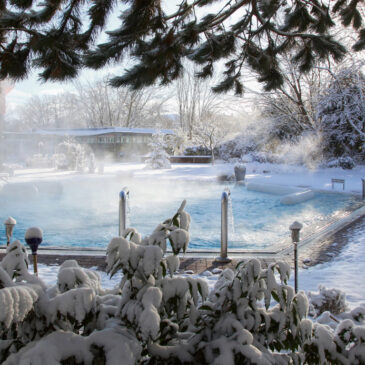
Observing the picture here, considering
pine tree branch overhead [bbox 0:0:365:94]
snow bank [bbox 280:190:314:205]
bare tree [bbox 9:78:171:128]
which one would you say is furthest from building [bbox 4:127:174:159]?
pine tree branch overhead [bbox 0:0:365:94]

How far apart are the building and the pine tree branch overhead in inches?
1122

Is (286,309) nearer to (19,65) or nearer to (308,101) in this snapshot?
(19,65)

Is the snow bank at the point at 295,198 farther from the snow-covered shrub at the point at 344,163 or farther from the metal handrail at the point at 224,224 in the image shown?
the snow-covered shrub at the point at 344,163

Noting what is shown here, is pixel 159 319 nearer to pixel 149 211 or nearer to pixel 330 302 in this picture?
pixel 330 302

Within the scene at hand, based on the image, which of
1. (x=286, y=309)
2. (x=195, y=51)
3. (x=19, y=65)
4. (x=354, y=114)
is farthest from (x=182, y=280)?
(x=354, y=114)

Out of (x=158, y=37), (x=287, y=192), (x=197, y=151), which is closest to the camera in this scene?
(x=158, y=37)

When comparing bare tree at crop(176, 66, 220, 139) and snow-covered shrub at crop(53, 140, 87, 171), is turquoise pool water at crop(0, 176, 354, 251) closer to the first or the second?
snow-covered shrub at crop(53, 140, 87, 171)

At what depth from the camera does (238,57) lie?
4.23m

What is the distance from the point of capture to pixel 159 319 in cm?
148

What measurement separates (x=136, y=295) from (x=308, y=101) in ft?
78.2

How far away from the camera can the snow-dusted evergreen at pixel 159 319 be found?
1.48 metres

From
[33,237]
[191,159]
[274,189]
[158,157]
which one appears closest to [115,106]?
[191,159]

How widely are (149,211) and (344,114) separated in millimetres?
13140

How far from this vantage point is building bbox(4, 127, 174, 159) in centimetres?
3278
